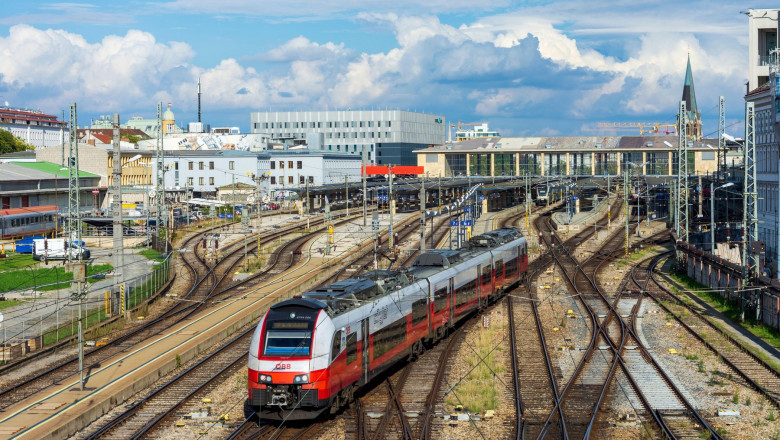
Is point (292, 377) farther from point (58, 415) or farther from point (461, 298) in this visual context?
point (461, 298)

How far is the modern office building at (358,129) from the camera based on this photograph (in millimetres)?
183875

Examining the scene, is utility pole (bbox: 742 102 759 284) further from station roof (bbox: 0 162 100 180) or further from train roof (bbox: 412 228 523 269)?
station roof (bbox: 0 162 100 180)

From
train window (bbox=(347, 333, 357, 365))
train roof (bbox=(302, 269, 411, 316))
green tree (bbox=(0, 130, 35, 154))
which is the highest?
green tree (bbox=(0, 130, 35, 154))

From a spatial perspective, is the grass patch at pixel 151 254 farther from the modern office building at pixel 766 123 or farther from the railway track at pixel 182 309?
the modern office building at pixel 766 123

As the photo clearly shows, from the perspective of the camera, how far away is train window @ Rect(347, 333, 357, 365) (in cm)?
2178

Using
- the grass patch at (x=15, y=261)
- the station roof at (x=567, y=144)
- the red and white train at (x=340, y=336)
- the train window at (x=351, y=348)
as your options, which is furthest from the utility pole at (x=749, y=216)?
the station roof at (x=567, y=144)

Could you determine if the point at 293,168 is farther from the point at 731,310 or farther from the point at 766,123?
the point at 731,310

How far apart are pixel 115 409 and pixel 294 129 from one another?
560ft

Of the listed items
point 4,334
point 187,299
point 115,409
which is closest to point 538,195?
point 187,299

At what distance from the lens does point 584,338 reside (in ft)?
106

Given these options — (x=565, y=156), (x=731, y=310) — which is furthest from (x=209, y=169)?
(x=731, y=310)

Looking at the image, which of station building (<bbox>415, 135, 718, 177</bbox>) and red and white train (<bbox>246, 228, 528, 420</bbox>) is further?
station building (<bbox>415, 135, 718, 177</bbox>)

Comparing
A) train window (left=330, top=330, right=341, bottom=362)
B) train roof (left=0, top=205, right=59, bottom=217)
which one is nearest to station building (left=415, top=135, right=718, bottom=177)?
train roof (left=0, top=205, right=59, bottom=217)

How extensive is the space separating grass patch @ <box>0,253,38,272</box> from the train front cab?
40563mm
